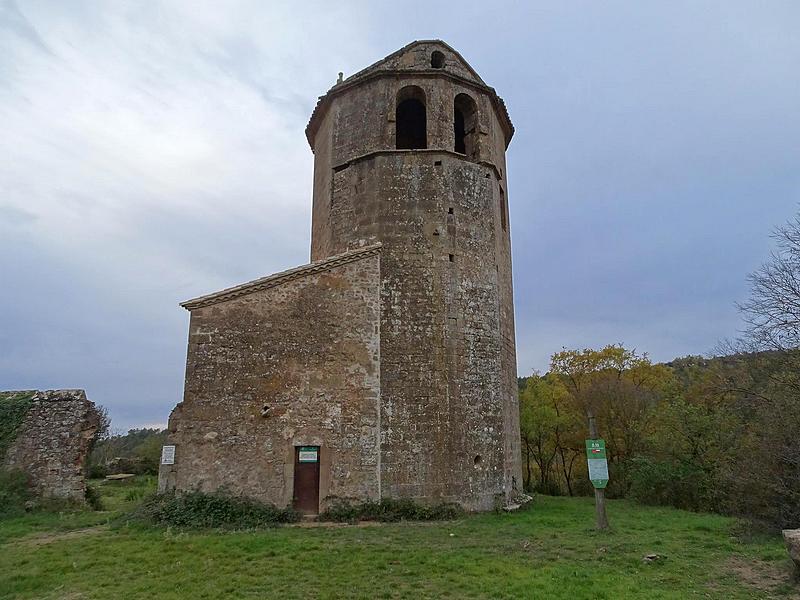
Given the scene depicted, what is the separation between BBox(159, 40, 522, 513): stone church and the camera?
12.1m

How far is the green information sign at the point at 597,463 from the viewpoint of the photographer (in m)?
10.9

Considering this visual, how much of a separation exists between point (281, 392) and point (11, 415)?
22.9 ft

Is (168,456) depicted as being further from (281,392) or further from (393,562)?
(393,562)

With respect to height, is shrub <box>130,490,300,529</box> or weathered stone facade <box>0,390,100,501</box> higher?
weathered stone facade <box>0,390,100,501</box>

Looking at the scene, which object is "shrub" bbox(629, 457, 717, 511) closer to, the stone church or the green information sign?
the stone church

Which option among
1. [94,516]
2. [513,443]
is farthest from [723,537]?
[94,516]

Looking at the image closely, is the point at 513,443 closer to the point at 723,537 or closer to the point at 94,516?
the point at 723,537

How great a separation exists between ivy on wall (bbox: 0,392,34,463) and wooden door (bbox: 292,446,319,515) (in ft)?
23.4

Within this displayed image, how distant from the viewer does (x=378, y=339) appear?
13.4m

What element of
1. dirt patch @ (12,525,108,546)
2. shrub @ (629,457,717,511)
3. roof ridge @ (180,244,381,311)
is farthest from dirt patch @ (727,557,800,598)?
dirt patch @ (12,525,108,546)

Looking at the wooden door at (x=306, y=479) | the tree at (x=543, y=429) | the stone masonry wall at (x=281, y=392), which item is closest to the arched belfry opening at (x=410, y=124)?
the stone masonry wall at (x=281, y=392)

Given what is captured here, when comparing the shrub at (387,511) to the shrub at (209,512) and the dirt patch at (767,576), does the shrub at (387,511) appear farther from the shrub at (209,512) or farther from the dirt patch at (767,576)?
the dirt patch at (767,576)

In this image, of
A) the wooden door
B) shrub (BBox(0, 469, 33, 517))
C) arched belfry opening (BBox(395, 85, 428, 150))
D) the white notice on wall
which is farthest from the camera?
arched belfry opening (BBox(395, 85, 428, 150))

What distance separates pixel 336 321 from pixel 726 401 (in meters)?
10.3
